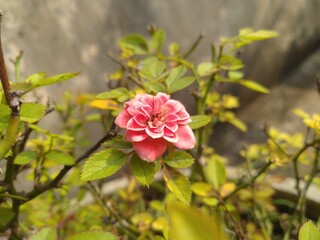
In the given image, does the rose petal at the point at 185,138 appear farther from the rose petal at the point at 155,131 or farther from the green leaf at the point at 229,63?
the green leaf at the point at 229,63

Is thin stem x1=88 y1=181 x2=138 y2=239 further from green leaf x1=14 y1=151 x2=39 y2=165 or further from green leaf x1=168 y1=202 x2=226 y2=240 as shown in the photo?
green leaf x1=168 y1=202 x2=226 y2=240

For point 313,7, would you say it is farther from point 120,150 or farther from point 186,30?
point 120,150

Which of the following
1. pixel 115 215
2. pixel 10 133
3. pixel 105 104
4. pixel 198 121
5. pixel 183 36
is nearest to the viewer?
pixel 10 133

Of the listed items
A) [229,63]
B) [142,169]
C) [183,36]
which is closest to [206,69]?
[229,63]

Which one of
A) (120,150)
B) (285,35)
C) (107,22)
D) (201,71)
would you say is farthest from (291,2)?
(120,150)

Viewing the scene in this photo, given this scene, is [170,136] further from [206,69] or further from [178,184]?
[206,69]

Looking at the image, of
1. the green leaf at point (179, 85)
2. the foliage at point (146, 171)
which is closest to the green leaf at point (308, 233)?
the foliage at point (146, 171)
